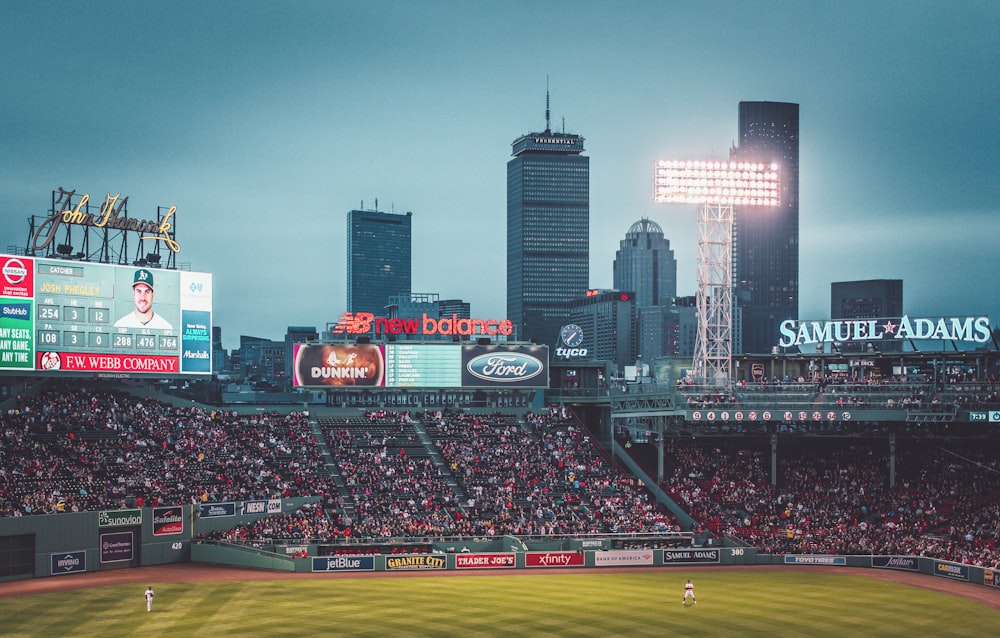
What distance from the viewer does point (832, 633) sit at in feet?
126

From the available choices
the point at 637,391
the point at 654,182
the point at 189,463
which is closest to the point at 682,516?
the point at 637,391

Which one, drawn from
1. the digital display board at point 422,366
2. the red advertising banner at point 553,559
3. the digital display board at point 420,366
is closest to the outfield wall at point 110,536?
the red advertising banner at point 553,559

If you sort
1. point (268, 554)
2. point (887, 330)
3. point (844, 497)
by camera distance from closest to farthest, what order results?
1. point (268, 554)
2. point (844, 497)
3. point (887, 330)

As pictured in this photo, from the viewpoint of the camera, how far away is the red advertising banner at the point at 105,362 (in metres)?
58.7

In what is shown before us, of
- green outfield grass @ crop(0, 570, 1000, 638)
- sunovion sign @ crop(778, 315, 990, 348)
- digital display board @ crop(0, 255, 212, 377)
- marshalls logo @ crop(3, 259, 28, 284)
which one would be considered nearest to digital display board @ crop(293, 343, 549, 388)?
digital display board @ crop(0, 255, 212, 377)

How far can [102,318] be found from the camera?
200ft

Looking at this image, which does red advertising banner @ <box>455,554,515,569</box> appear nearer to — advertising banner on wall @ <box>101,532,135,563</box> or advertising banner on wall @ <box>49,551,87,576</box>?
advertising banner on wall @ <box>101,532,135,563</box>

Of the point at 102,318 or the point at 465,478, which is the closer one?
the point at 102,318

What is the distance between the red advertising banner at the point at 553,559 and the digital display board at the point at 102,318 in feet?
80.3

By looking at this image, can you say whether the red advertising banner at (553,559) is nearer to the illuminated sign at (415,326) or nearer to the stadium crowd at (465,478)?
the stadium crowd at (465,478)

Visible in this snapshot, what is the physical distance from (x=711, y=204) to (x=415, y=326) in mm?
22811

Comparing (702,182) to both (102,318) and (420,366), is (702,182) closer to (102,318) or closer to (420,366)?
(420,366)

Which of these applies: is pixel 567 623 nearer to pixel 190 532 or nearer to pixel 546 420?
pixel 190 532

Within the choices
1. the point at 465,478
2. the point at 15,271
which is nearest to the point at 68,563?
the point at 15,271
